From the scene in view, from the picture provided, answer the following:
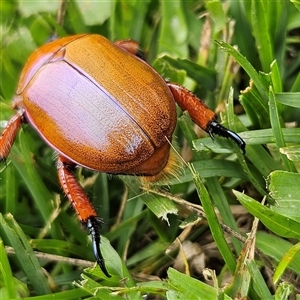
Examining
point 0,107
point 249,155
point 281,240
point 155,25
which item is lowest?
point 281,240

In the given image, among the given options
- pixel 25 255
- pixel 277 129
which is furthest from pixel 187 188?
pixel 25 255

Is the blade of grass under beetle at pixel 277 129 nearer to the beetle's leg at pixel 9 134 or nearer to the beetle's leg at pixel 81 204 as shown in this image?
the beetle's leg at pixel 81 204

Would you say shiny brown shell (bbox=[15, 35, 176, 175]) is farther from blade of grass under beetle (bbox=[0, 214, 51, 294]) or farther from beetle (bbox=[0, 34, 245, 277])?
blade of grass under beetle (bbox=[0, 214, 51, 294])

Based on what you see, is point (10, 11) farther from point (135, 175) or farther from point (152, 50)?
point (135, 175)

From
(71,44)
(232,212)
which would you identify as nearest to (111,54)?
(71,44)

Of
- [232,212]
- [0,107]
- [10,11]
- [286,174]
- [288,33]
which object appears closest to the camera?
[286,174]

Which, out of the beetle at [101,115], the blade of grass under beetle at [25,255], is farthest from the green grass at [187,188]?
the beetle at [101,115]
